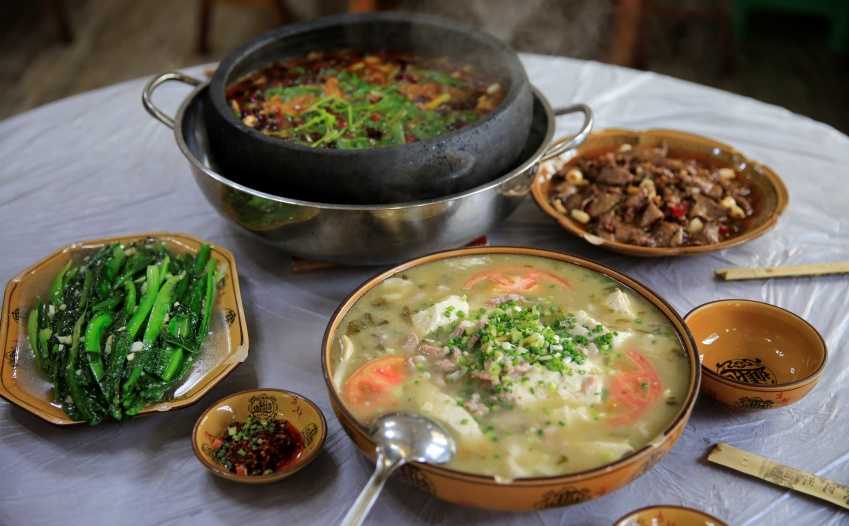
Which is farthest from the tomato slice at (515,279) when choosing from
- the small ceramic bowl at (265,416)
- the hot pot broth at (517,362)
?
the small ceramic bowl at (265,416)

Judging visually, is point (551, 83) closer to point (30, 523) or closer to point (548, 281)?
point (548, 281)

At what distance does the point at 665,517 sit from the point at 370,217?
1.01 meters

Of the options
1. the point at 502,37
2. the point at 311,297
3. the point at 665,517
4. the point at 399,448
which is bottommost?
the point at 502,37

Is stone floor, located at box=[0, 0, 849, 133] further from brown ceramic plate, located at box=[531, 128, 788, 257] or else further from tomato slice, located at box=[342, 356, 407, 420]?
tomato slice, located at box=[342, 356, 407, 420]

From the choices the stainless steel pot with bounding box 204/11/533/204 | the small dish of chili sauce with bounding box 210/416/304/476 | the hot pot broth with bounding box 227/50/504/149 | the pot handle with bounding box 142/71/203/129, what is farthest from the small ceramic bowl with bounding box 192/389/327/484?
the pot handle with bounding box 142/71/203/129

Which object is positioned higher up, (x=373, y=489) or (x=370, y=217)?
(x=370, y=217)

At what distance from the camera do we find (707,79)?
5992mm

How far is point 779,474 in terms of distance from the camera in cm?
168

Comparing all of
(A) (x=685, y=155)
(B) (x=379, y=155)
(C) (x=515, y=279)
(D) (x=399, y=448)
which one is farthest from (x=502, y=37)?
(D) (x=399, y=448)

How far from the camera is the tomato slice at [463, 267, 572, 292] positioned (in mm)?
1978

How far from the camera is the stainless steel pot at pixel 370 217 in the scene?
2059mm

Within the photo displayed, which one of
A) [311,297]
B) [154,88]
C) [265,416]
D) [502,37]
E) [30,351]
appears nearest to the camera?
[265,416]

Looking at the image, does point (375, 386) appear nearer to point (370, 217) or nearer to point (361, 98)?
point (370, 217)

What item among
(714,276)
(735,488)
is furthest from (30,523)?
(714,276)
